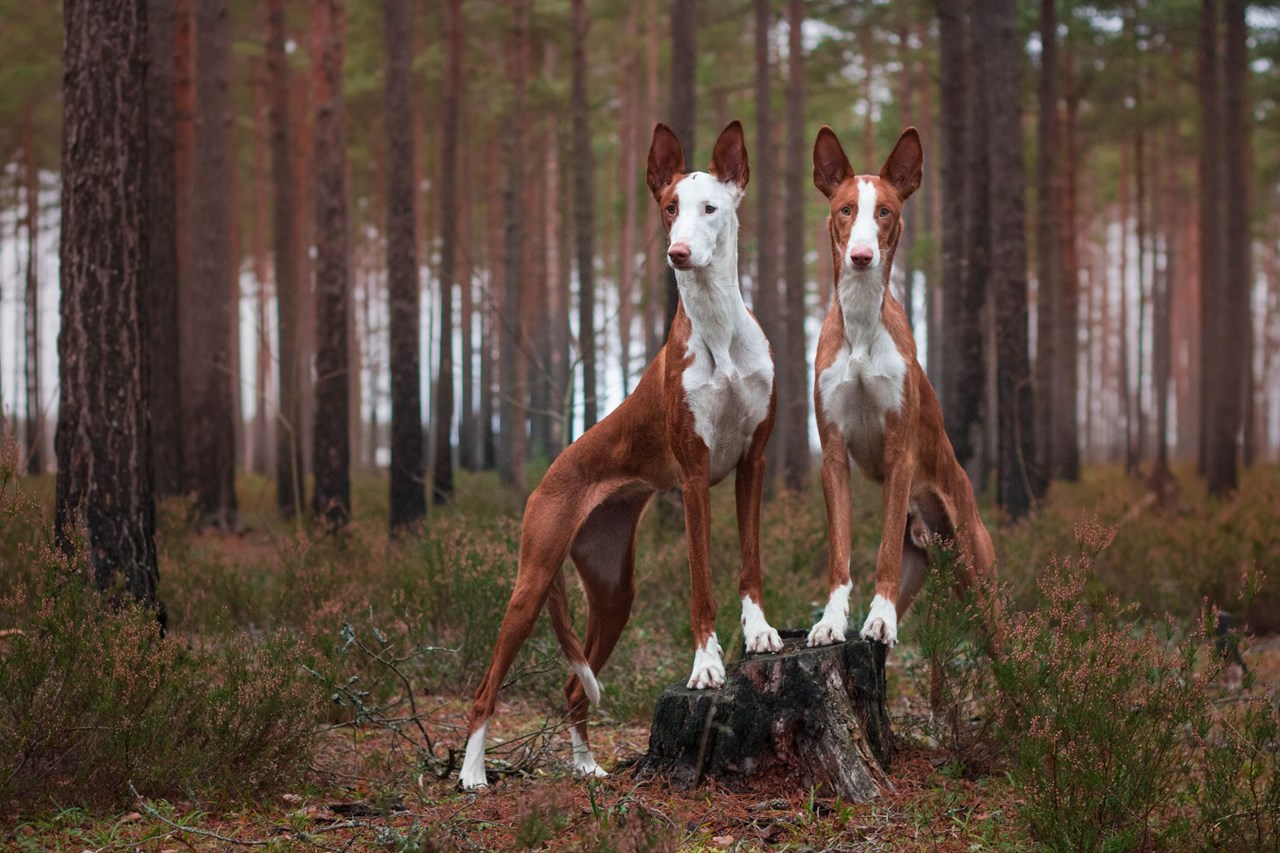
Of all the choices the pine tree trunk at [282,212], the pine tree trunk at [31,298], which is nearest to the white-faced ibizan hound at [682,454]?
the pine tree trunk at [282,212]

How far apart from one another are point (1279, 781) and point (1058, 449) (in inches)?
783

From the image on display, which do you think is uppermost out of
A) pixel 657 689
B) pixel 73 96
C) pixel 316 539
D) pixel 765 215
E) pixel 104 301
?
pixel 765 215

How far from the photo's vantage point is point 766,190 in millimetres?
20016

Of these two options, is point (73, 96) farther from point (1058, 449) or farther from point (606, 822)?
point (1058, 449)

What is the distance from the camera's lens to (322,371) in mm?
12344

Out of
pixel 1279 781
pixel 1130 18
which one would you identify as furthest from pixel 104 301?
pixel 1130 18

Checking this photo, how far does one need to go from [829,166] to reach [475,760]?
289cm

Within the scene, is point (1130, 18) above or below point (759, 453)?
above

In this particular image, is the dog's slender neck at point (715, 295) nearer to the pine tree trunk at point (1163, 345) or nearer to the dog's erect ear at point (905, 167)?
the dog's erect ear at point (905, 167)

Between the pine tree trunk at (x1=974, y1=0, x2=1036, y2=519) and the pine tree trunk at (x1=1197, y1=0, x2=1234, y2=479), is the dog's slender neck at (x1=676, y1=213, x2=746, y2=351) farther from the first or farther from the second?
the pine tree trunk at (x1=1197, y1=0, x2=1234, y2=479)

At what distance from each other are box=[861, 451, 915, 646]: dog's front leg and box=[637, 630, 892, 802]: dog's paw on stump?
15 cm

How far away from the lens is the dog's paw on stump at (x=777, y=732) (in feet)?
14.4

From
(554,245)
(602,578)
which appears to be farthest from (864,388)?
(554,245)

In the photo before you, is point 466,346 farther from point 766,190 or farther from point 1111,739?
point 1111,739
